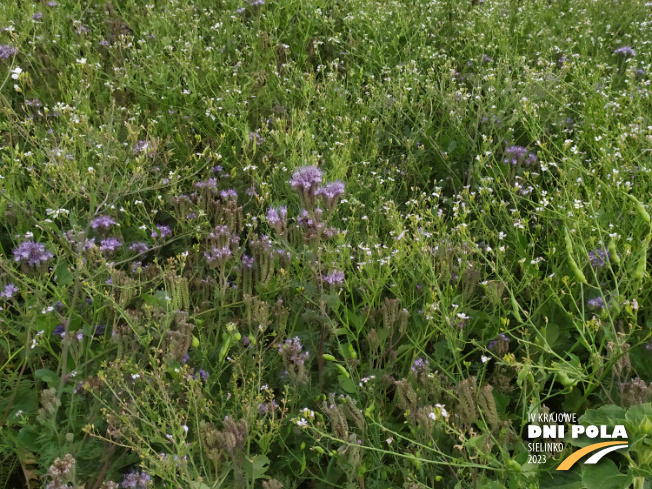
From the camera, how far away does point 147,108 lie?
3965mm

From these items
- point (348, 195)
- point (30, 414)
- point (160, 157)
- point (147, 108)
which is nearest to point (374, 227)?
point (348, 195)

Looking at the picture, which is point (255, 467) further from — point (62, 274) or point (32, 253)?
point (32, 253)

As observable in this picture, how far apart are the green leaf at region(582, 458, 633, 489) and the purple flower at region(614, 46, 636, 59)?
4.00 m

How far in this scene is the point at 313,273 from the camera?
8.50 feet

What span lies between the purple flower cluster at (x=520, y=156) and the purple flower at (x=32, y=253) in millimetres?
2545

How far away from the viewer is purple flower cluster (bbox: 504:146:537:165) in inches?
135

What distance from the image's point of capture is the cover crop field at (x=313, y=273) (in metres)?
1.91

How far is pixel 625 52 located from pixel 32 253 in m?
4.49

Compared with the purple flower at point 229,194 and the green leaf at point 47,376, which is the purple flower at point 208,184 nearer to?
the purple flower at point 229,194

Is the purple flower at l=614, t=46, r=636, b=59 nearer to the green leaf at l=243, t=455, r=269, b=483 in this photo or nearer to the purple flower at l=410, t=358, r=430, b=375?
the purple flower at l=410, t=358, r=430, b=375

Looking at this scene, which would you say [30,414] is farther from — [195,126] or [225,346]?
[195,126]

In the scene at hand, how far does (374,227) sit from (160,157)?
144cm
